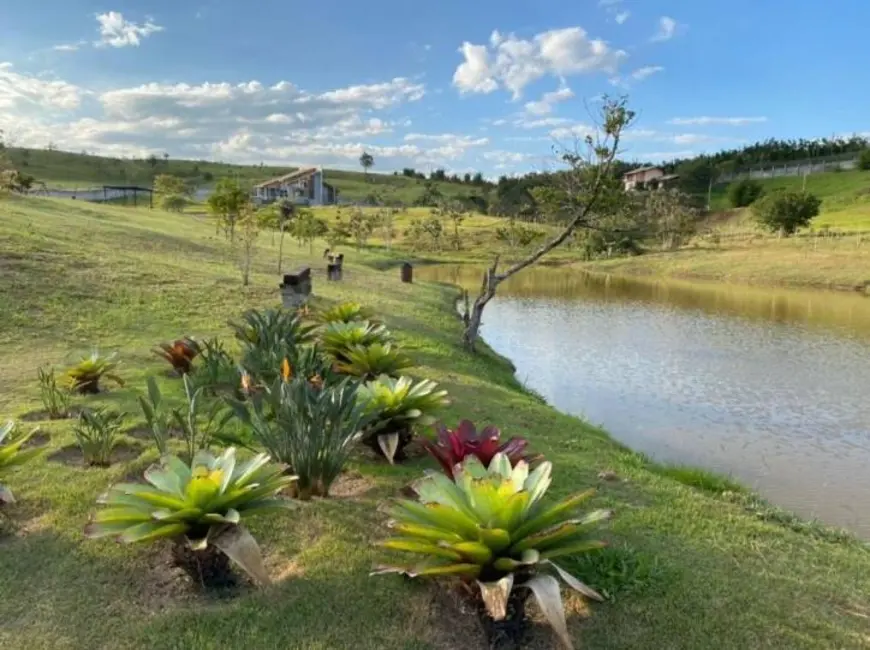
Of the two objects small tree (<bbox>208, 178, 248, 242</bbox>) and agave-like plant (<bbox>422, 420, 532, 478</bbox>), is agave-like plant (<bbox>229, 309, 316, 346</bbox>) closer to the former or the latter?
agave-like plant (<bbox>422, 420, 532, 478</bbox>)

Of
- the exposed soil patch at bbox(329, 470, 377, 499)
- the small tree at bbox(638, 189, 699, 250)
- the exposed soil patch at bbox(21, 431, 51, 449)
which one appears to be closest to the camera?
the exposed soil patch at bbox(329, 470, 377, 499)

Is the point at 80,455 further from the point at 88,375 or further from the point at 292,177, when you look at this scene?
the point at 292,177

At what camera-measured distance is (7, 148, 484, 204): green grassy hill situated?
76.6 metres

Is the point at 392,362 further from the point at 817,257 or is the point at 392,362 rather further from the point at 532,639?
the point at 817,257

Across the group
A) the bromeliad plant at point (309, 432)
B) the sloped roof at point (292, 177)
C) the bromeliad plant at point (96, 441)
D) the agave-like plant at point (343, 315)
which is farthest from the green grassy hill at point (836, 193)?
the bromeliad plant at point (96, 441)

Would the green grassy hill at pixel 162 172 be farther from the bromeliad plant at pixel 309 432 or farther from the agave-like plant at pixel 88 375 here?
the bromeliad plant at pixel 309 432

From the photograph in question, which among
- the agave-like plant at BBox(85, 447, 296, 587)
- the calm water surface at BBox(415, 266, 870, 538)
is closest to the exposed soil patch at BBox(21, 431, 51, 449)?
the agave-like plant at BBox(85, 447, 296, 587)

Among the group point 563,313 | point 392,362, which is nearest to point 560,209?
point 392,362

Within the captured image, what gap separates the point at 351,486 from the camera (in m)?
4.38

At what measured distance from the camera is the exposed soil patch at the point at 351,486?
4211 millimetres

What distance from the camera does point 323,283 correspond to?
18.3 meters

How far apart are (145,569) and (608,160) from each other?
29.2 ft

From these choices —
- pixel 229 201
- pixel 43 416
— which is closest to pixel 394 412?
pixel 43 416

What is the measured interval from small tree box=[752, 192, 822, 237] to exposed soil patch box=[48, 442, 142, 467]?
5394 cm
